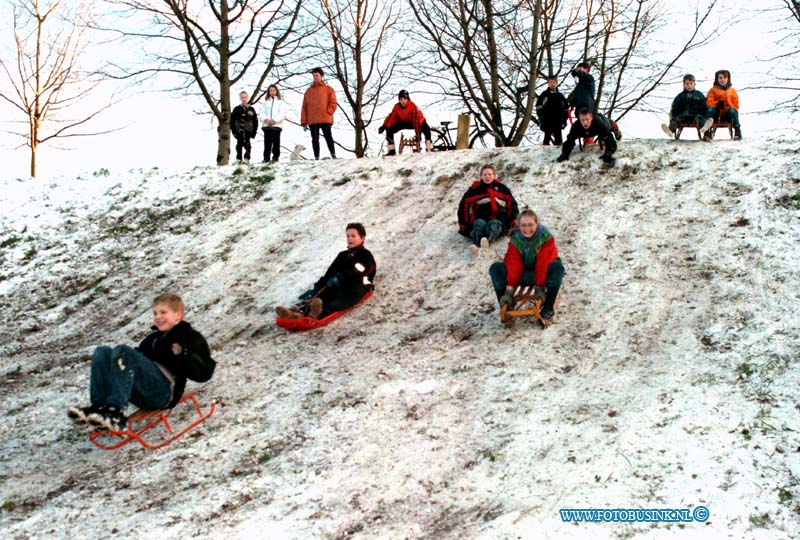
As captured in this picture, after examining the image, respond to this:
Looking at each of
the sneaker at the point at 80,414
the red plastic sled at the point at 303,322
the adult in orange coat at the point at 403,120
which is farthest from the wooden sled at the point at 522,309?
the adult in orange coat at the point at 403,120

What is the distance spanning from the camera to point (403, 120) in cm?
1320

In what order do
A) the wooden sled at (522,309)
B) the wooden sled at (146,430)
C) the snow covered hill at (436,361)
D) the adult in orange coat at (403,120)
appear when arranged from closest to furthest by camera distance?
the snow covered hill at (436,361) → the wooden sled at (146,430) → the wooden sled at (522,309) → the adult in orange coat at (403,120)

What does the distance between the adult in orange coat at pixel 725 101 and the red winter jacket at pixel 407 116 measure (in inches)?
205

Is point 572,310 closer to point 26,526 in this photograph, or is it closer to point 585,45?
point 26,526

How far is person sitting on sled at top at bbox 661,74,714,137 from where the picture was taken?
11150 millimetres

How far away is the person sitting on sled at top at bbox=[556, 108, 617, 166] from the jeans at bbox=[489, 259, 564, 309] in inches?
167

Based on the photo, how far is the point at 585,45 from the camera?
798 inches

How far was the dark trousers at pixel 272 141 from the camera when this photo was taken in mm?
13805

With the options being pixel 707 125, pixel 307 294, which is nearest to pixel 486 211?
pixel 307 294

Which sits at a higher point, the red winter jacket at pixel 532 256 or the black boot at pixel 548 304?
the red winter jacket at pixel 532 256

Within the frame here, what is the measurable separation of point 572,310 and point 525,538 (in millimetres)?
3556

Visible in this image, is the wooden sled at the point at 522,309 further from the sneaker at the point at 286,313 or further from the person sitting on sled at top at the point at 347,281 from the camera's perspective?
the sneaker at the point at 286,313

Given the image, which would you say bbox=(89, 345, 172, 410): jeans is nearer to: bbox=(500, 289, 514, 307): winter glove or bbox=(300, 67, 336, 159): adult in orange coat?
bbox=(500, 289, 514, 307): winter glove

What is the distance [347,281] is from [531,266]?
6.95 ft
